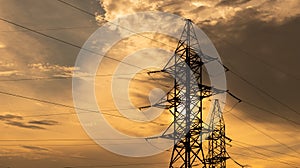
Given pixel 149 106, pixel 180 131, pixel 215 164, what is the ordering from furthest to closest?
pixel 215 164 → pixel 149 106 → pixel 180 131

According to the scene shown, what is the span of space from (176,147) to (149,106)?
21.2 feet

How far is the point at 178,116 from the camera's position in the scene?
150ft

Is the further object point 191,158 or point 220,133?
point 220,133

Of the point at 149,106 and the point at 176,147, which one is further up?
the point at 149,106

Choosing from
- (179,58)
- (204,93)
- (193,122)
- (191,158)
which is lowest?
(191,158)

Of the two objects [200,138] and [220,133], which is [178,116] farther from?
[220,133]

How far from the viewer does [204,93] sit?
4753 cm

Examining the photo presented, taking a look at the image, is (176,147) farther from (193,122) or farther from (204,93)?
(204,93)

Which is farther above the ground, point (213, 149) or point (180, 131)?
point (213, 149)

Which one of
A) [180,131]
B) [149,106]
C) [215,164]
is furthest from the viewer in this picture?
[215,164]

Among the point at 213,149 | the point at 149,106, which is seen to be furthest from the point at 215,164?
the point at 149,106

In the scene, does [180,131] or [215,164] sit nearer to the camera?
[180,131]

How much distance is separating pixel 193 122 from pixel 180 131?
1.72 meters

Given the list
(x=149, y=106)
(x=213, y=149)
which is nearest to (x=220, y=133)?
(x=213, y=149)
